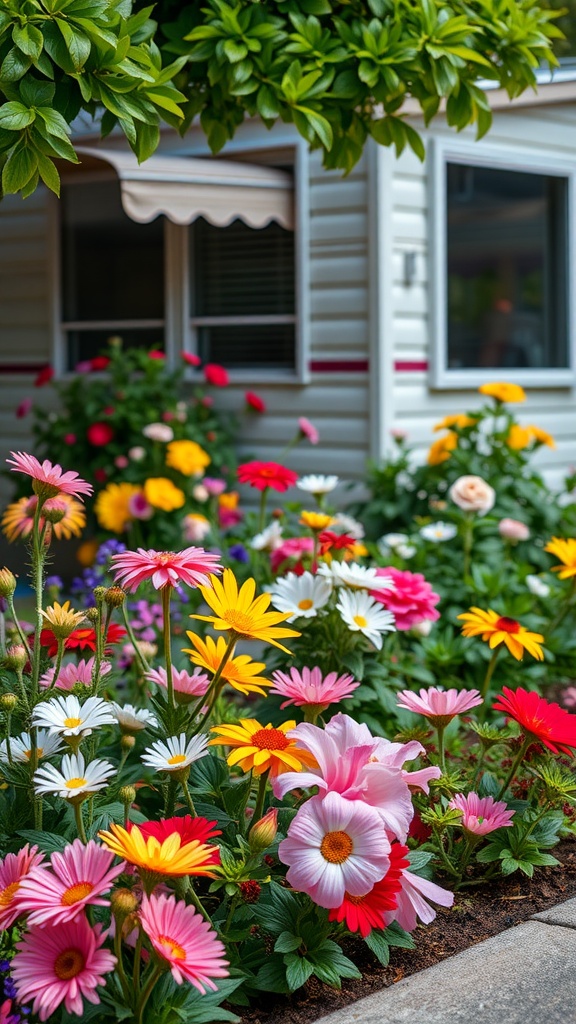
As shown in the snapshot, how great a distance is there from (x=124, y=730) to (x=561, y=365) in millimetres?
6057

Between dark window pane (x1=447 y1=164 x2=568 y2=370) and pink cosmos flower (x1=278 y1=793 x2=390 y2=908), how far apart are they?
568 centimetres

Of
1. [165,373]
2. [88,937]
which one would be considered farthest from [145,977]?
[165,373]

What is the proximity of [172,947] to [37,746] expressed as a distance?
58 centimetres

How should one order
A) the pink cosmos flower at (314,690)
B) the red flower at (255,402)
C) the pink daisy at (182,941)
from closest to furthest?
1. the pink daisy at (182,941)
2. the pink cosmos flower at (314,690)
3. the red flower at (255,402)

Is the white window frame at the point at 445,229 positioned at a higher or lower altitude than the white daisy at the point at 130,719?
higher

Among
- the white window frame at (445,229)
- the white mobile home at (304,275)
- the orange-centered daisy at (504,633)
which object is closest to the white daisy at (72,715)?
the orange-centered daisy at (504,633)

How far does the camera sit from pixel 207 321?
7.15 meters

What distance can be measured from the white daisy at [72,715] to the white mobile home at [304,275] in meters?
4.38

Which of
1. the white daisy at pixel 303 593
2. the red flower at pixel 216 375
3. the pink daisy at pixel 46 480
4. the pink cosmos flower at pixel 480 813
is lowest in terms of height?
the pink cosmos flower at pixel 480 813

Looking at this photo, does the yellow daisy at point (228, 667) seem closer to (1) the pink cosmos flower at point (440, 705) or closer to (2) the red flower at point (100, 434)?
(1) the pink cosmos flower at point (440, 705)

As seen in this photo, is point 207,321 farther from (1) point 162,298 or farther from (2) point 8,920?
(2) point 8,920

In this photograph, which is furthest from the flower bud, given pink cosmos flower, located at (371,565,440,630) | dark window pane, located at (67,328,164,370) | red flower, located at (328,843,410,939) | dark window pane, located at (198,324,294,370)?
dark window pane, located at (67,328,164,370)

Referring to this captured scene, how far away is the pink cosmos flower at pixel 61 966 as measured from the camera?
1.71 metres

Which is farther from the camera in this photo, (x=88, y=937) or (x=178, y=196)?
(x=178, y=196)
